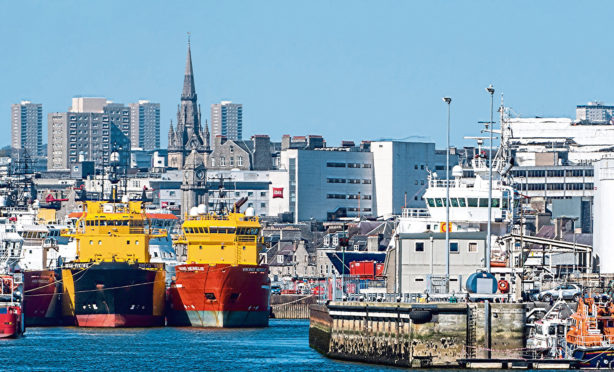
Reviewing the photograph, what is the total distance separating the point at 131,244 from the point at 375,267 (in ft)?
A: 96.1

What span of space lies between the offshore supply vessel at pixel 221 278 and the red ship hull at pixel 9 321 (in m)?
15.8

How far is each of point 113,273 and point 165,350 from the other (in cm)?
2234

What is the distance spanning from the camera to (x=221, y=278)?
366 feet

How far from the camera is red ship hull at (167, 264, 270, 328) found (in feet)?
367

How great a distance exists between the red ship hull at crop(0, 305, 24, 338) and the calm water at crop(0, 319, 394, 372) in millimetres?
716

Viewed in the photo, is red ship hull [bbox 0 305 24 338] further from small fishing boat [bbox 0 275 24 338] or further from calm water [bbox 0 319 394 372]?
calm water [bbox 0 319 394 372]

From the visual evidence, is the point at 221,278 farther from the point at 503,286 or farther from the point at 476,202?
the point at 503,286

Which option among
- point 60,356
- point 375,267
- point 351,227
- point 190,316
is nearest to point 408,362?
point 60,356

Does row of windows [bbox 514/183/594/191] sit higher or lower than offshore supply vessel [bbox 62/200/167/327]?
Result: higher

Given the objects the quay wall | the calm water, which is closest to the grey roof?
the calm water

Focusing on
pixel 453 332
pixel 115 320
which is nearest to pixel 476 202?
pixel 453 332

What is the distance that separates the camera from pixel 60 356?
86250 millimetres

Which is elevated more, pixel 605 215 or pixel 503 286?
pixel 605 215

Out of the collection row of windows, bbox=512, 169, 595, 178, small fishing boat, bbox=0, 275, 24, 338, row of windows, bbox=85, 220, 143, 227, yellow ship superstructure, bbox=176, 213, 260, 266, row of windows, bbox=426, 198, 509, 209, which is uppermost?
row of windows, bbox=512, 169, 595, 178
